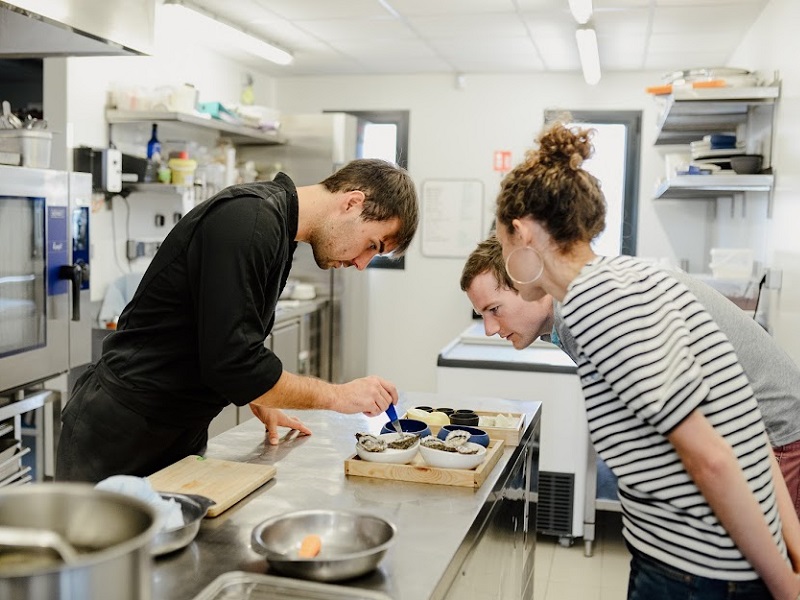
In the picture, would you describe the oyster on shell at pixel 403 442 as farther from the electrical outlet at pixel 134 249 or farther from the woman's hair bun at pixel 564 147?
the electrical outlet at pixel 134 249

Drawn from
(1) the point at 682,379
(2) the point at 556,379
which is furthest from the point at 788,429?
(2) the point at 556,379

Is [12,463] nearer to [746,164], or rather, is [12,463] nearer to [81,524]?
[81,524]

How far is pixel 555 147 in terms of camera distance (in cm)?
159

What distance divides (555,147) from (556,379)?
7.81 ft

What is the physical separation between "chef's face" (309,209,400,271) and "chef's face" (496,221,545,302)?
2.11ft

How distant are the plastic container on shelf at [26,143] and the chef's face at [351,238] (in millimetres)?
1409

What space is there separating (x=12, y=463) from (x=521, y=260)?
218cm

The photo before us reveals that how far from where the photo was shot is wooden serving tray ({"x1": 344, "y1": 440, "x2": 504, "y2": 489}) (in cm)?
188

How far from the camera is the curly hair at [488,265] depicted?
213 cm

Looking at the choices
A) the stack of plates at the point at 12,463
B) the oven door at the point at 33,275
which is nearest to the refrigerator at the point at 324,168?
the oven door at the point at 33,275

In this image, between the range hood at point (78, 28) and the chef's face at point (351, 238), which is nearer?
the chef's face at point (351, 238)

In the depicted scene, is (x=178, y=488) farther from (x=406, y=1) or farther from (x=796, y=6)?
(x=406, y=1)

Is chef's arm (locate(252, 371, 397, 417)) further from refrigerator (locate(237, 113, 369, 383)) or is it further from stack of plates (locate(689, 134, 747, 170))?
refrigerator (locate(237, 113, 369, 383))

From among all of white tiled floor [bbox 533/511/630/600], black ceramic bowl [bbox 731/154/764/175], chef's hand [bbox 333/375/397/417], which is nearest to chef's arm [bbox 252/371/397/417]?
chef's hand [bbox 333/375/397/417]
